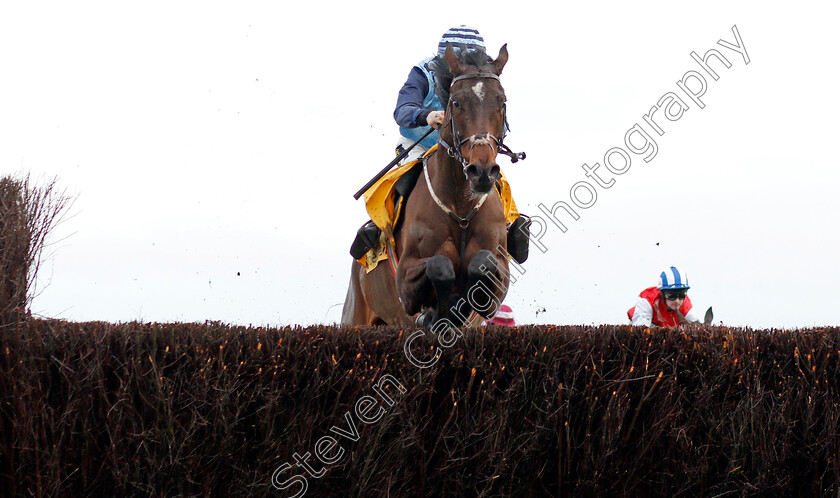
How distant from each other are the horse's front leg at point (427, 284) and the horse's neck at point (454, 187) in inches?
15.4

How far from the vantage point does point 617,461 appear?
406 centimetres

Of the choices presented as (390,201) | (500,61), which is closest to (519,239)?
(390,201)

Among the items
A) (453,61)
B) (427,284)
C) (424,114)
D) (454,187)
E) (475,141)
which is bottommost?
(427,284)

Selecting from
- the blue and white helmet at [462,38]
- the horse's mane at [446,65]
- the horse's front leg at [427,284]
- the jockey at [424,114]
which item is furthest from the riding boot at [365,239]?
the blue and white helmet at [462,38]

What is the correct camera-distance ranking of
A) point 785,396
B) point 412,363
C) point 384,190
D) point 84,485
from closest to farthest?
point 84,485, point 412,363, point 785,396, point 384,190

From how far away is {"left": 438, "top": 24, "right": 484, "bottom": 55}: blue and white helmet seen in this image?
6.00m

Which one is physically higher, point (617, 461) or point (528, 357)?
point (528, 357)

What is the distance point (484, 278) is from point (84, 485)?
271 cm

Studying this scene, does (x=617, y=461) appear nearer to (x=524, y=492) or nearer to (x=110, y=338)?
(x=524, y=492)

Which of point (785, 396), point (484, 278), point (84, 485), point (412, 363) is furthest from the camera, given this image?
point (484, 278)

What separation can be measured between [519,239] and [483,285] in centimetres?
93

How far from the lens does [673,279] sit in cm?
852

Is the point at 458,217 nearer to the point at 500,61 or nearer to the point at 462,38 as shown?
the point at 500,61

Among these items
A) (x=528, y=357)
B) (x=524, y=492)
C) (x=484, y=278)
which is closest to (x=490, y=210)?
(x=484, y=278)
